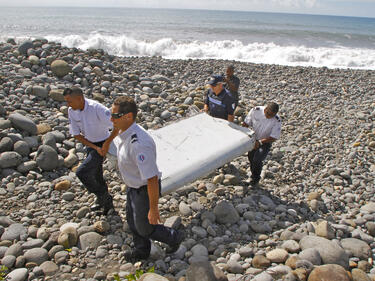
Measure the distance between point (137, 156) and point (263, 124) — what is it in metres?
2.57

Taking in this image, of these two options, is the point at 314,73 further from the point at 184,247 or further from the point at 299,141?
the point at 184,247

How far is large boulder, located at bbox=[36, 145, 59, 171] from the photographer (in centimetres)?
473

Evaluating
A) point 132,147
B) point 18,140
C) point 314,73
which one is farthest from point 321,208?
point 314,73

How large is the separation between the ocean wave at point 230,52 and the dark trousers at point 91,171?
54.1 feet

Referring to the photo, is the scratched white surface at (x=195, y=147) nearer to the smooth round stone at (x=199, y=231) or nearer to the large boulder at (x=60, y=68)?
the smooth round stone at (x=199, y=231)

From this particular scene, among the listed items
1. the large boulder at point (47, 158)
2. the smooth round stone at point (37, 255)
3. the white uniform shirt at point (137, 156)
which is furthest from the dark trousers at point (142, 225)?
the large boulder at point (47, 158)

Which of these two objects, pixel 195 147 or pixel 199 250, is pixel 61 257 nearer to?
pixel 199 250

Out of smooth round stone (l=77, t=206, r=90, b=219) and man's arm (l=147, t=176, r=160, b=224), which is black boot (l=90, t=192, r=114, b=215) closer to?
smooth round stone (l=77, t=206, r=90, b=219)

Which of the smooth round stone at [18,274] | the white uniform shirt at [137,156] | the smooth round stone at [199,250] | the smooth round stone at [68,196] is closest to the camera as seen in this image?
the white uniform shirt at [137,156]

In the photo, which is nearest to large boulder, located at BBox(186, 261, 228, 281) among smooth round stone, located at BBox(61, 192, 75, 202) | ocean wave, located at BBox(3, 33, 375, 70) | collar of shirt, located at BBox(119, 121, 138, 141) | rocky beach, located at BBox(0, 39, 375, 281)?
rocky beach, located at BBox(0, 39, 375, 281)

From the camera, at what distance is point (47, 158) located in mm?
4758

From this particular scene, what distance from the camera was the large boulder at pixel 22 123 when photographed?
550cm

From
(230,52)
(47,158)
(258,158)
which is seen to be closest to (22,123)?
(47,158)

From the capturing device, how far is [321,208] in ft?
14.3
